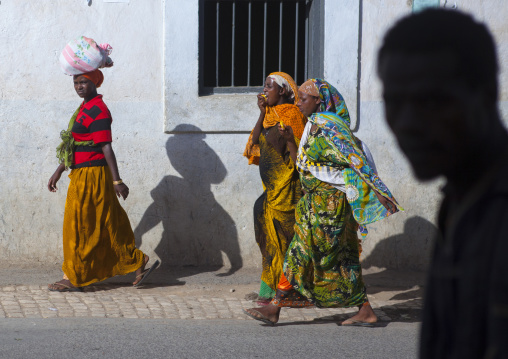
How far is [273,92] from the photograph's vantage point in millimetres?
5750

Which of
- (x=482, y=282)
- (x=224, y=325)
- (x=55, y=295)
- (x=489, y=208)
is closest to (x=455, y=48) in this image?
(x=489, y=208)

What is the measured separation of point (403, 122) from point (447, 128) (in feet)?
0.25

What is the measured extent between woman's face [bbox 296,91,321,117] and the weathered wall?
1821mm

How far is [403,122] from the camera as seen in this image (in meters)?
1.26

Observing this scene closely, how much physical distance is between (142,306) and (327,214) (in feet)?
5.66

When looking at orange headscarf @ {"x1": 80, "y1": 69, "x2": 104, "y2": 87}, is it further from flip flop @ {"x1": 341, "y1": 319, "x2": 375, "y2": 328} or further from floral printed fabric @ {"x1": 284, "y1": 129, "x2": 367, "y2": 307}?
flip flop @ {"x1": 341, "y1": 319, "x2": 375, "y2": 328}

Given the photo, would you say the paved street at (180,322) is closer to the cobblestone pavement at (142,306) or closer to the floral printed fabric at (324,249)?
the cobblestone pavement at (142,306)

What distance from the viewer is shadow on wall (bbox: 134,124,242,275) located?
22.9 feet

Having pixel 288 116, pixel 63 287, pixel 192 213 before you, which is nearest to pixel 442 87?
pixel 288 116

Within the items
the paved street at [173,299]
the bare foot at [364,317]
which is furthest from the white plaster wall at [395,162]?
the bare foot at [364,317]

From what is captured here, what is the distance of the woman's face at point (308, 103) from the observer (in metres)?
5.10

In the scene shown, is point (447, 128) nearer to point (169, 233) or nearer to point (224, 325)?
point (224, 325)

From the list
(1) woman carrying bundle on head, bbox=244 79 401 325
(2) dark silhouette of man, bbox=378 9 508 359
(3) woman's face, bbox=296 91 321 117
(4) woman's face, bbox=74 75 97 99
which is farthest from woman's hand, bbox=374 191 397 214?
(2) dark silhouette of man, bbox=378 9 508 359

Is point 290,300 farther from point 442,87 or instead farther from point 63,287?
point 442,87
